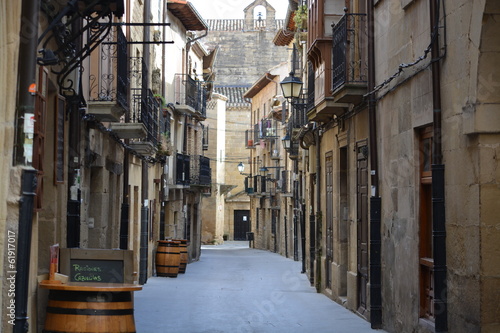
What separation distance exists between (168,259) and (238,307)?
7.68 m

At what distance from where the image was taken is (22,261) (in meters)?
6.43

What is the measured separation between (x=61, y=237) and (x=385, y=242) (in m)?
4.55

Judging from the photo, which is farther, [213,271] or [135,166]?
[213,271]

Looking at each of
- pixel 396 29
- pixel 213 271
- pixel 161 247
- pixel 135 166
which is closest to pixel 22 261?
pixel 396 29

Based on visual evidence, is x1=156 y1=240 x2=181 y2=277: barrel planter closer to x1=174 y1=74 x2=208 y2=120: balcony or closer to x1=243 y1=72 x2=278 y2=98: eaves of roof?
x1=174 y1=74 x2=208 y2=120: balcony

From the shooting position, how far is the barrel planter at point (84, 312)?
280 inches

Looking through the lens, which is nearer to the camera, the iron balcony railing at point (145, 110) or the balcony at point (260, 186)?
the iron balcony railing at point (145, 110)

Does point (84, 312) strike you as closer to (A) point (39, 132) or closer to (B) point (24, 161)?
(B) point (24, 161)

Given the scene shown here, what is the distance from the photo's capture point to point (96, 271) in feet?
26.3

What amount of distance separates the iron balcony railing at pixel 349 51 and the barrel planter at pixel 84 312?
21.1ft

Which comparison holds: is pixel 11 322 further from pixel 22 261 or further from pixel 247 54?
pixel 247 54

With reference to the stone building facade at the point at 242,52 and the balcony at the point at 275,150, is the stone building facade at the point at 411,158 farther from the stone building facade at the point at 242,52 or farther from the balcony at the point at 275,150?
the stone building facade at the point at 242,52

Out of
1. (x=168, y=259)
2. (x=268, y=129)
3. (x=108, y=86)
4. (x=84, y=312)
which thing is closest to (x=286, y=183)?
(x=268, y=129)

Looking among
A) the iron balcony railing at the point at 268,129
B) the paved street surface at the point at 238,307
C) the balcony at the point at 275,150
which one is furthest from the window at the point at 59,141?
the iron balcony railing at the point at 268,129
